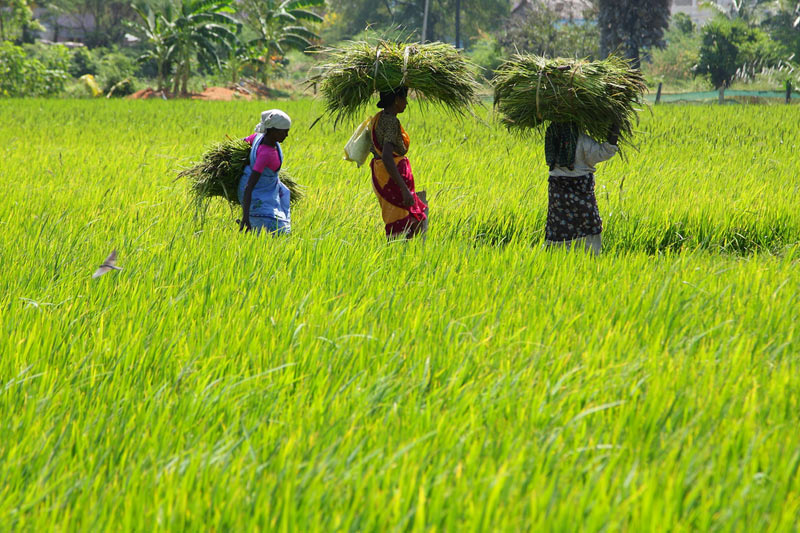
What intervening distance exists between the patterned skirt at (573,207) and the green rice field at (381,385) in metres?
0.34

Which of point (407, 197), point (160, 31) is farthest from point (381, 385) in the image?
point (160, 31)

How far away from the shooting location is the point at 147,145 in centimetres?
877

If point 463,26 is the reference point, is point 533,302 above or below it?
below

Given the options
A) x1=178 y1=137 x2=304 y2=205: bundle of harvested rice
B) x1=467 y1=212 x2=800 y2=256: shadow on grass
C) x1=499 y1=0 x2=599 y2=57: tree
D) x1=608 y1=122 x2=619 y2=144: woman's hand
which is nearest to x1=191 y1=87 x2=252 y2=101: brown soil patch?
x1=499 y1=0 x2=599 y2=57: tree

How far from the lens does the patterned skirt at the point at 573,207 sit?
373 centimetres

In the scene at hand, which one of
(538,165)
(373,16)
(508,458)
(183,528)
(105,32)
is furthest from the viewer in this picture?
(373,16)

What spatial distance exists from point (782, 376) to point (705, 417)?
0.38 meters

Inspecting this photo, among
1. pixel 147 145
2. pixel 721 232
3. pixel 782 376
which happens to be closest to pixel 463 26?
pixel 147 145

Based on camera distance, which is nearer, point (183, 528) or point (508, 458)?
point (183, 528)

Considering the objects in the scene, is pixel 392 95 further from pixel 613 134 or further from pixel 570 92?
pixel 613 134

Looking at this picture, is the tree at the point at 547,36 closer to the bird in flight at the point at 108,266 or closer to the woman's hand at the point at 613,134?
the woman's hand at the point at 613,134

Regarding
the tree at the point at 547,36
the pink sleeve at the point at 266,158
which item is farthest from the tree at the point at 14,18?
the pink sleeve at the point at 266,158

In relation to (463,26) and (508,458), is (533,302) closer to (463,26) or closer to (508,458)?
(508,458)

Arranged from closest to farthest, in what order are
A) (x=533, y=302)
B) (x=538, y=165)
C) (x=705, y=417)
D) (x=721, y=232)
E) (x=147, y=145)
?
(x=705, y=417) < (x=533, y=302) < (x=721, y=232) < (x=538, y=165) < (x=147, y=145)
